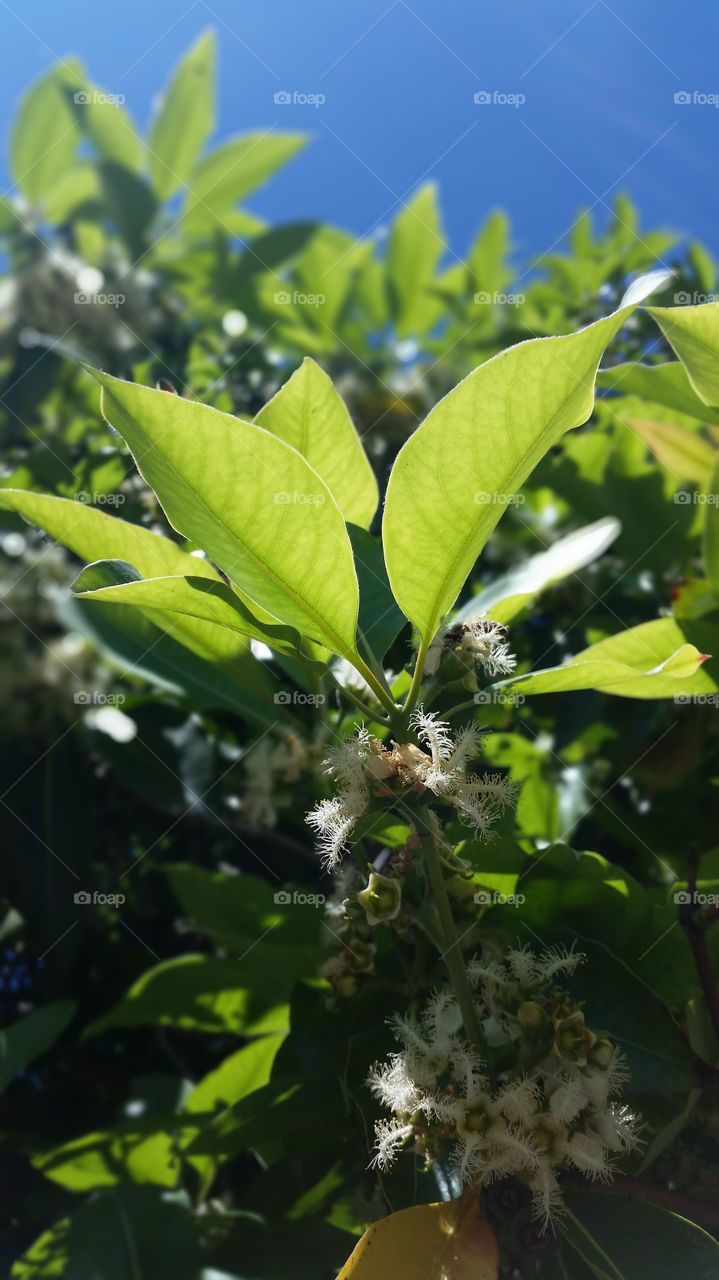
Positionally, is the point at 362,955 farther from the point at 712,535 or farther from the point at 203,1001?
the point at 712,535

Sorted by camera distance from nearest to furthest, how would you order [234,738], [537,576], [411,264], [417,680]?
[417,680] < [537,576] < [234,738] < [411,264]

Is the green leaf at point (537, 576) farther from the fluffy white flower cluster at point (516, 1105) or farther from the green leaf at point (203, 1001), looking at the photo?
the green leaf at point (203, 1001)

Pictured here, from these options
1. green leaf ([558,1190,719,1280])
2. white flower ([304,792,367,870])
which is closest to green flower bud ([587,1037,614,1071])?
green leaf ([558,1190,719,1280])

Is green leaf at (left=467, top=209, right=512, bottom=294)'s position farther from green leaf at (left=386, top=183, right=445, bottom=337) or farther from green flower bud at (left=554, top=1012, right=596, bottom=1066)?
green flower bud at (left=554, top=1012, right=596, bottom=1066)

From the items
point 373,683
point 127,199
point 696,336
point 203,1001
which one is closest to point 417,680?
point 373,683

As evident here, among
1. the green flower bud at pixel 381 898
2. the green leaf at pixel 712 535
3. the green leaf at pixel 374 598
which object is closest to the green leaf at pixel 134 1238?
the green flower bud at pixel 381 898

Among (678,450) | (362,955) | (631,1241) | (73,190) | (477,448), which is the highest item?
(73,190)
